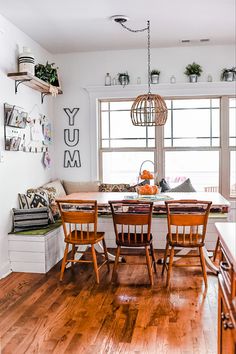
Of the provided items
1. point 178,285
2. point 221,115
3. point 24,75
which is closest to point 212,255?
point 178,285

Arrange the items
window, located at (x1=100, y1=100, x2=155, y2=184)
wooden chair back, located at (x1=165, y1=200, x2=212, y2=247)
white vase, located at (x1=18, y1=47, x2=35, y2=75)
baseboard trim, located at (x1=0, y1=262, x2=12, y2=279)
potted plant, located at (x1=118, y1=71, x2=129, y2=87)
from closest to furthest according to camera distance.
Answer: wooden chair back, located at (x1=165, y1=200, x2=212, y2=247) < baseboard trim, located at (x1=0, y1=262, x2=12, y2=279) < white vase, located at (x1=18, y1=47, x2=35, y2=75) < potted plant, located at (x1=118, y1=71, x2=129, y2=87) < window, located at (x1=100, y1=100, x2=155, y2=184)

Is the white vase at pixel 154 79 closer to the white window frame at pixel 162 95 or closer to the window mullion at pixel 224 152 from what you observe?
the white window frame at pixel 162 95

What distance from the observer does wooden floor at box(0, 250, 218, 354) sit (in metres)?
2.51

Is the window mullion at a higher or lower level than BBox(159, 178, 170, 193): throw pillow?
higher

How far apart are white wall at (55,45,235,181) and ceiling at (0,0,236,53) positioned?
188 mm

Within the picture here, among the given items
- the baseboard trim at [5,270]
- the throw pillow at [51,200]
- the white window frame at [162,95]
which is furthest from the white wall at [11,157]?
the white window frame at [162,95]

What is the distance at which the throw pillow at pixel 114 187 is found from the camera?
17.9 feet

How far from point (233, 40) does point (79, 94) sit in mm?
2266

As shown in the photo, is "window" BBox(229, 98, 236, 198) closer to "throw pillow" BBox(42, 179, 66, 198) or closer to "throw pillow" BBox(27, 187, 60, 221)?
"throw pillow" BBox(42, 179, 66, 198)

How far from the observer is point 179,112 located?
5699 millimetres

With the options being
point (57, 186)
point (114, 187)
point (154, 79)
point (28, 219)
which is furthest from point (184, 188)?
point (28, 219)

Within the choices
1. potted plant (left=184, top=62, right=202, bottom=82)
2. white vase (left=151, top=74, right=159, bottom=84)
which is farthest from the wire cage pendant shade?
potted plant (left=184, top=62, right=202, bottom=82)

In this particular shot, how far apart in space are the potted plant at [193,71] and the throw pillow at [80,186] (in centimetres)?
198

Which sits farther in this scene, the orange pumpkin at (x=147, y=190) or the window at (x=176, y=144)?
the window at (x=176, y=144)
